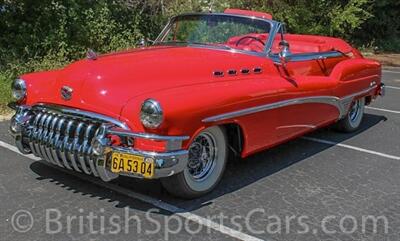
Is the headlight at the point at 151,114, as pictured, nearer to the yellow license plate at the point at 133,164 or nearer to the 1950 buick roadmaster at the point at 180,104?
the 1950 buick roadmaster at the point at 180,104

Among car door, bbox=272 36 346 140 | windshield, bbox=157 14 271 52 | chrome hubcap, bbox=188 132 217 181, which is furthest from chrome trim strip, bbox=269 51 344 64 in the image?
chrome hubcap, bbox=188 132 217 181

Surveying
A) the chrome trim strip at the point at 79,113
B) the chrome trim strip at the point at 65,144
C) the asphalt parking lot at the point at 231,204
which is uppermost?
the chrome trim strip at the point at 79,113

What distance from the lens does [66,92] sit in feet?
14.6

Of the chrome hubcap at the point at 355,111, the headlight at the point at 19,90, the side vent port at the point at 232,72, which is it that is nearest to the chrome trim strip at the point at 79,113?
the headlight at the point at 19,90

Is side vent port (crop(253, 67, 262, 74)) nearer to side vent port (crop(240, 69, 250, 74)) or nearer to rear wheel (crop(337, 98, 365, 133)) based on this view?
side vent port (crop(240, 69, 250, 74))

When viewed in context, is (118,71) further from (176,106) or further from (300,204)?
(300,204)

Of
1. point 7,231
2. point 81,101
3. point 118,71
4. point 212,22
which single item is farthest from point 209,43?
point 7,231

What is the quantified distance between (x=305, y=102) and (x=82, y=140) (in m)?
2.42

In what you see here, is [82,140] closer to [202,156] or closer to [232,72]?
[202,156]

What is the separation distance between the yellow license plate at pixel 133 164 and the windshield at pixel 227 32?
1978mm

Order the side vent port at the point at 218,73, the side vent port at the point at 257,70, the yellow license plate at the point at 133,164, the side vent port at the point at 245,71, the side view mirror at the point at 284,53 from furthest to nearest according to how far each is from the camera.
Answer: the side view mirror at the point at 284,53 → the side vent port at the point at 257,70 → the side vent port at the point at 245,71 → the side vent port at the point at 218,73 → the yellow license plate at the point at 133,164

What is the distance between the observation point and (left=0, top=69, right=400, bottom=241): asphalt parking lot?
12.6 ft

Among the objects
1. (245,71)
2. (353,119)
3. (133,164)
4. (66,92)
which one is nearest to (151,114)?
(133,164)

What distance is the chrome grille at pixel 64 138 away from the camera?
4133 mm
